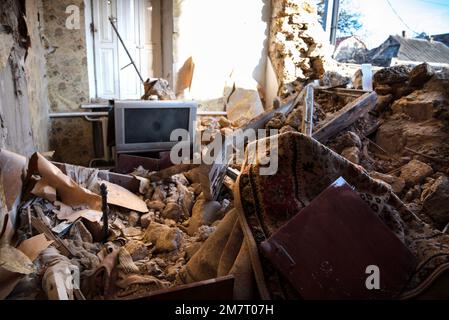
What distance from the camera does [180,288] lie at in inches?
49.7

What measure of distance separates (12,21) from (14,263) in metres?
1.68

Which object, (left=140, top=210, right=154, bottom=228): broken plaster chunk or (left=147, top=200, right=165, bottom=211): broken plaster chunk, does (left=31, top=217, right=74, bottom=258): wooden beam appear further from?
(left=147, top=200, right=165, bottom=211): broken plaster chunk

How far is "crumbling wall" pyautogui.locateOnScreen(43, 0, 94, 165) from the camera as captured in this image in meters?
4.37

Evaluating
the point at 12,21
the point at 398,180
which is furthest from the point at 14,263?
the point at 398,180

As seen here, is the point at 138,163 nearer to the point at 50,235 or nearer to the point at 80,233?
the point at 80,233

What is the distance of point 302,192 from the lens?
4.83ft

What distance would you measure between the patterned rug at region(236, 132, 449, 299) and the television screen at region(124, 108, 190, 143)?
2335 millimetres

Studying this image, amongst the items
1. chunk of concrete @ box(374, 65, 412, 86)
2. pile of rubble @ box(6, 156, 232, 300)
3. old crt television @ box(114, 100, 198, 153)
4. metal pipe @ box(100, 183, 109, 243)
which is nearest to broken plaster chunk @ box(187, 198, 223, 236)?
pile of rubble @ box(6, 156, 232, 300)

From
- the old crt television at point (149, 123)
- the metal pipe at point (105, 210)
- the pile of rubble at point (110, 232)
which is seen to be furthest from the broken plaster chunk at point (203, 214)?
the old crt television at point (149, 123)

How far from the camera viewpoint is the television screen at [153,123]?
142 inches

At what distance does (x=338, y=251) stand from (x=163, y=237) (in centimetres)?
119

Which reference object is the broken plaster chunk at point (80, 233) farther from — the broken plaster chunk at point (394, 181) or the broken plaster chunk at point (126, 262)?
the broken plaster chunk at point (394, 181)

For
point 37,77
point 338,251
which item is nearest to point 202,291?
point 338,251

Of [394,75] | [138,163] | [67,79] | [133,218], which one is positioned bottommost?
[133,218]
